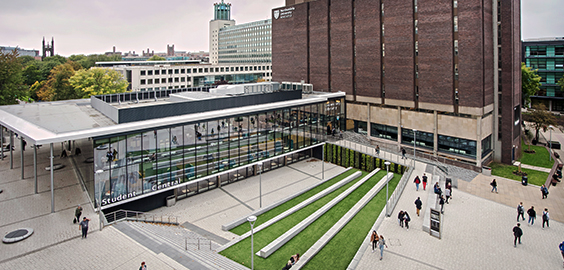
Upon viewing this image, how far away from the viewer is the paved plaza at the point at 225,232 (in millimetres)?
15289

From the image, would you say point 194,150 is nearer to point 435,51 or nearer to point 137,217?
point 137,217

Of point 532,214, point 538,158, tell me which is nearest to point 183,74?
point 538,158

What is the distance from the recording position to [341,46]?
44781 millimetres

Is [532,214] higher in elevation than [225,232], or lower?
higher

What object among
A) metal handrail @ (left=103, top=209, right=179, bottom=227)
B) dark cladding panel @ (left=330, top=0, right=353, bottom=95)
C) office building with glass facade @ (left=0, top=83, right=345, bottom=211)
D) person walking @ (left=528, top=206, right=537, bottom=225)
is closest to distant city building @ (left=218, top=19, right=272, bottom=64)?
dark cladding panel @ (left=330, top=0, right=353, bottom=95)

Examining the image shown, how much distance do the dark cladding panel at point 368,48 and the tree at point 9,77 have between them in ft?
153

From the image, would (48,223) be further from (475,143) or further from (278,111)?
(475,143)

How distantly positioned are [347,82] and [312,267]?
32991 millimetres

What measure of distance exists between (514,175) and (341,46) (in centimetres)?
2635

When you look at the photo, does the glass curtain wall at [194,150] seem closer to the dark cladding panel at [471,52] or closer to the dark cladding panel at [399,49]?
the dark cladding panel at [399,49]

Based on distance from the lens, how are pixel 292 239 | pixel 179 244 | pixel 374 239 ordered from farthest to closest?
pixel 292 239 < pixel 179 244 < pixel 374 239

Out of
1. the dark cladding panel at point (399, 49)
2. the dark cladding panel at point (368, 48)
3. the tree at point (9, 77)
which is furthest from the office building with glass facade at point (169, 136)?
the tree at point (9, 77)

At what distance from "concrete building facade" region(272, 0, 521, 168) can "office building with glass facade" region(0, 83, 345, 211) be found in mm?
9907

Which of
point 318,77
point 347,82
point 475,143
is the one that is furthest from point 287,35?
point 475,143
